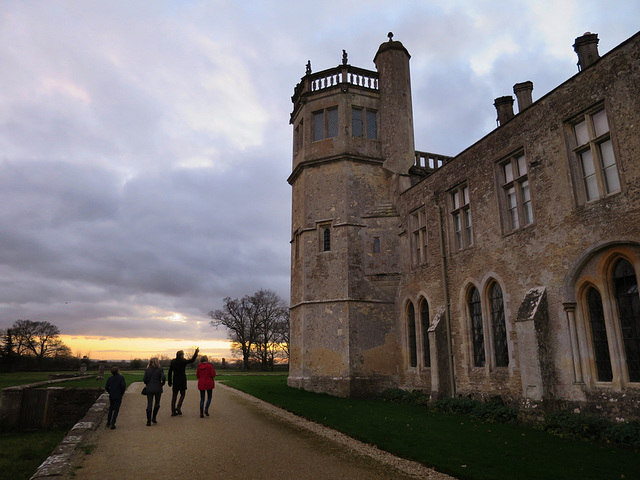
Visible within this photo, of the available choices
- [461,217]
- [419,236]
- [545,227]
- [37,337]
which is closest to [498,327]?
[545,227]

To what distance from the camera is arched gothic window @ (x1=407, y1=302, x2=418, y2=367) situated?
17484 millimetres

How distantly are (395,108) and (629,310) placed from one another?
14.2 meters

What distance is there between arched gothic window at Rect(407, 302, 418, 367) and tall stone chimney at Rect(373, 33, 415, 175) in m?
6.32

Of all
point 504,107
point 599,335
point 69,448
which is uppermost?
point 504,107

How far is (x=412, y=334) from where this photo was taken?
17797mm

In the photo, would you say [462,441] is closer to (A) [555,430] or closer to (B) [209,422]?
(A) [555,430]

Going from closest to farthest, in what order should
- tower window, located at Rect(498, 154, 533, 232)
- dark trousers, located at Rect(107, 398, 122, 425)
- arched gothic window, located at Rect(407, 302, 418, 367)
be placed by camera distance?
dark trousers, located at Rect(107, 398, 122, 425)
tower window, located at Rect(498, 154, 533, 232)
arched gothic window, located at Rect(407, 302, 418, 367)

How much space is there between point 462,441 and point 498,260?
6118 millimetres

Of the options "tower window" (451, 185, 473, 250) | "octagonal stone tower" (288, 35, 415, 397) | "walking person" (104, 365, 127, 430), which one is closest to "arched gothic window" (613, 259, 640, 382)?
"tower window" (451, 185, 473, 250)

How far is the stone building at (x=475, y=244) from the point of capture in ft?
32.3

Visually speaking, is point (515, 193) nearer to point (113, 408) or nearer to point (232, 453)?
point (232, 453)

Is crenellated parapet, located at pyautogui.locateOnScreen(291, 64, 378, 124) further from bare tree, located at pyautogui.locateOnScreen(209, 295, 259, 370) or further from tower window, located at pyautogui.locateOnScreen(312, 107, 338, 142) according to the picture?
bare tree, located at pyautogui.locateOnScreen(209, 295, 259, 370)

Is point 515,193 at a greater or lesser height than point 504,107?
lesser

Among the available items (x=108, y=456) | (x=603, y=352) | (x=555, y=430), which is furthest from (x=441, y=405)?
(x=108, y=456)
